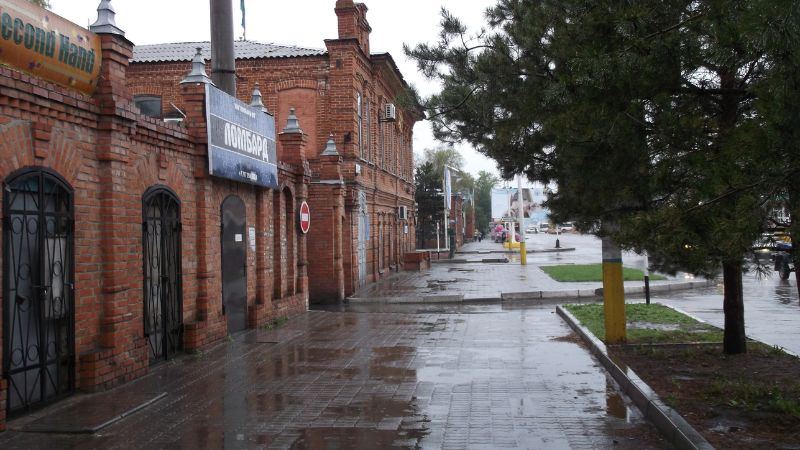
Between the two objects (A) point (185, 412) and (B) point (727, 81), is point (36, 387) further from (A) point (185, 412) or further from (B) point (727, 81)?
(B) point (727, 81)

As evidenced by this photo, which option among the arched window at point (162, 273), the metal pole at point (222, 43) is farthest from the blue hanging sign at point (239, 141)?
the arched window at point (162, 273)

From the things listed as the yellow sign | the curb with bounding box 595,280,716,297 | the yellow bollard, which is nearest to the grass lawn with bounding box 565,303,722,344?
the yellow bollard

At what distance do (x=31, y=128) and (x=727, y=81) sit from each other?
7.36m

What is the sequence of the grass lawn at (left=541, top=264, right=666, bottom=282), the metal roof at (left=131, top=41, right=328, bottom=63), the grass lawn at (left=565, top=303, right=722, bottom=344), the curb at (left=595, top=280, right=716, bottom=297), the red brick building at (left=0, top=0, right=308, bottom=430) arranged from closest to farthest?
the red brick building at (left=0, top=0, right=308, bottom=430) → the grass lawn at (left=565, top=303, right=722, bottom=344) → the curb at (left=595, top=280, right=716, bottom=297) → the metal roof at (left=131, top=41, right=328, bottom=63) → the grass lawn at (left=541, top=264, right=666, bottom=282)

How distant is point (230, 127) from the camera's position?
11484 mm

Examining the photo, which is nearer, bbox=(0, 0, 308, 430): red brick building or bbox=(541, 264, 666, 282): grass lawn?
bbox=(0, 0, 308, 430): red brick building

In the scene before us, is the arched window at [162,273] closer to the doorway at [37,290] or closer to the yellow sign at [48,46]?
the doorway at [37,290]

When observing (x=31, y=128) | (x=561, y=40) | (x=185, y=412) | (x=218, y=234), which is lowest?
(x=185, y=412)

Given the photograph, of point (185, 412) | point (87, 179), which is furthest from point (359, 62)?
point (185, 412)

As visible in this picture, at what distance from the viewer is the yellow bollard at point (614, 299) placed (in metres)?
10.2

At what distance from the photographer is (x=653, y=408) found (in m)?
6.63

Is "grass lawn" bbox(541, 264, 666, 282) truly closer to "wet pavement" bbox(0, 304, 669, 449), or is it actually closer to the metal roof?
the metal roof

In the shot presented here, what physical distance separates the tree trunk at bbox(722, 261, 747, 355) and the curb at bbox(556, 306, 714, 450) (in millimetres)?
1618

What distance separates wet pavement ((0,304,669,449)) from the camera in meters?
6.12
